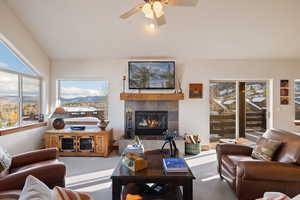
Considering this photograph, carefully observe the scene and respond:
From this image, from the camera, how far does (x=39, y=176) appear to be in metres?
2.04

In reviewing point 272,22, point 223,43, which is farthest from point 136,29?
point 272,22

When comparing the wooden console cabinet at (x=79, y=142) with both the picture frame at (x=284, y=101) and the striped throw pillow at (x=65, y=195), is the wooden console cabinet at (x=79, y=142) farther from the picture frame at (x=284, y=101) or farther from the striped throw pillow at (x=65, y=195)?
the picture frame at (x=284, y=101)

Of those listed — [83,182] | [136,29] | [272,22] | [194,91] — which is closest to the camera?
[83,182]

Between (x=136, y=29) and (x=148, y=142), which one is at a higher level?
(x=136, y=29)

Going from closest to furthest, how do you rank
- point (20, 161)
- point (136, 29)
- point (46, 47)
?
point (20, 161) < point (136, 29) < point (46, 47)

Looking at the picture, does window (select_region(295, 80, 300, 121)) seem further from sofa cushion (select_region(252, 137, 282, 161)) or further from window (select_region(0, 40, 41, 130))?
window (select_region(0, 40, 41, 130))

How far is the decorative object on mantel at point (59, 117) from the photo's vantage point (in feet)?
14.4

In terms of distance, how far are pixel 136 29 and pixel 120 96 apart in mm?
1722

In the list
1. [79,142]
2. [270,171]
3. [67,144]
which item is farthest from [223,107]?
[67,144]

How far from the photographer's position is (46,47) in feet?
15.0

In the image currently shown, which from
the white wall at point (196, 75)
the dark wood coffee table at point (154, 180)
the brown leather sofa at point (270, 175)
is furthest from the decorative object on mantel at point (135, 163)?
the white wall at point (196, 75)

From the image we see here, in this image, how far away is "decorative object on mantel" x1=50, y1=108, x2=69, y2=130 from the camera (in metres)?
4.40

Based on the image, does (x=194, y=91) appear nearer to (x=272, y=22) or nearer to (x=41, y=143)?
(x=272, y=22)

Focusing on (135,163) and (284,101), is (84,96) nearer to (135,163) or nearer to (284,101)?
(135,163)
